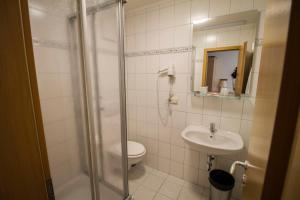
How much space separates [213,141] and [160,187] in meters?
0.94

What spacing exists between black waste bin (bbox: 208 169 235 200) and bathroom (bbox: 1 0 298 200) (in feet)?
0.05

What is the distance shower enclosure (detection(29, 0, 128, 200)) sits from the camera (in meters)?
0.90

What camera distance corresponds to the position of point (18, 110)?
37 cm

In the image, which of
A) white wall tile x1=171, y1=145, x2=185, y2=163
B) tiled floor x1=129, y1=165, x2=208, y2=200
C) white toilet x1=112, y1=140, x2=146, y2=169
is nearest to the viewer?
tiled floor x1=129, y1=165, x2=208, y2=200

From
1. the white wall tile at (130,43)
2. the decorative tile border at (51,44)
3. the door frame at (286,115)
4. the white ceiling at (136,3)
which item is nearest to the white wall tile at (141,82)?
the white wall tile at (130,43)

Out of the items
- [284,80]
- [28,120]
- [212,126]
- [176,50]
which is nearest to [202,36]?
[176,50]

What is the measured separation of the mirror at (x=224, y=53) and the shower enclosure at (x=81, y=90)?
97 centimetres

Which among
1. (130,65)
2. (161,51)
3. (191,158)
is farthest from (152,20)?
(191,158)

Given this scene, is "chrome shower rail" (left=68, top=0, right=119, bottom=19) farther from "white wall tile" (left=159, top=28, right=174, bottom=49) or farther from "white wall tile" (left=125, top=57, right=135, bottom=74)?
"white wall tile" (left=125, top=57, right=135, bottom=74)

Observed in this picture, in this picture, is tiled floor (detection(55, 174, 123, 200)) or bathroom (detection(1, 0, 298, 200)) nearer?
bathroom (detection(1, 0, 298, 200))

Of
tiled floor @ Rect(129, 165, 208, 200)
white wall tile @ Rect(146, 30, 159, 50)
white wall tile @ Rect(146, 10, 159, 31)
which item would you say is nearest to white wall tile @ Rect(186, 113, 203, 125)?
tiled floor @ Rect(129, 165, 208, 200)

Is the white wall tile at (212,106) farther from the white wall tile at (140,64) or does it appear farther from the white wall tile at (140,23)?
the white wall tile at (140,23)

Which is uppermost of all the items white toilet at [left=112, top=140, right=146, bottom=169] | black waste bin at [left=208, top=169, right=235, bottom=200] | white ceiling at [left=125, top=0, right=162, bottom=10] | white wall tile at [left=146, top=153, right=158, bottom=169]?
white ceiling at [left=125, top=0, right=162, bottom=10]

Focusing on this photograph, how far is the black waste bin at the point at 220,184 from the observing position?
136 centimetres
